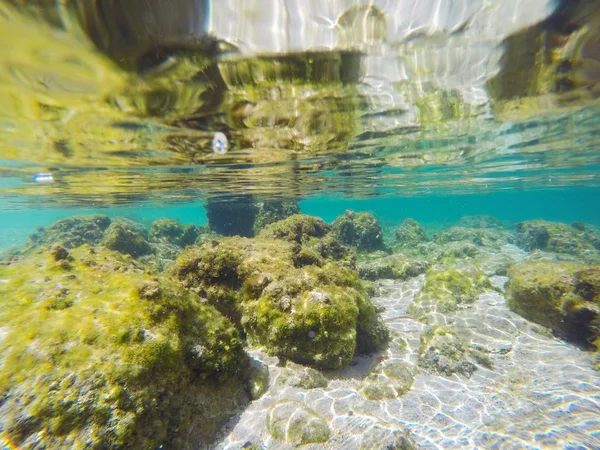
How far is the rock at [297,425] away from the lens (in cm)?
400

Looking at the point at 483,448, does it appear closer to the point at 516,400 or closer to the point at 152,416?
the point at 516,400

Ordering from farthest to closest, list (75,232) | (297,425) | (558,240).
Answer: (558,240), (75,232), (297,425)

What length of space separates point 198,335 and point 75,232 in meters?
21.1

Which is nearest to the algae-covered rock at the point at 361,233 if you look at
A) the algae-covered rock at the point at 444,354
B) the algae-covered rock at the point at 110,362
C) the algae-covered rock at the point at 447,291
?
the algae-covered rock at the point at 447,291

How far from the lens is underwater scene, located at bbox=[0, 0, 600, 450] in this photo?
147 inches

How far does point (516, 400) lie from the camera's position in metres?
5.25

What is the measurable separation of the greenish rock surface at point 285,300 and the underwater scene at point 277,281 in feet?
0.16

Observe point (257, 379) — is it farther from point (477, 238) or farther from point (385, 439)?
point (477, 238)

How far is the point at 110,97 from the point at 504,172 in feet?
87.0

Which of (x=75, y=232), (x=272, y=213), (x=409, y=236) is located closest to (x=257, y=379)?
(x=272, y=213)

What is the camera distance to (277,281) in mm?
6258

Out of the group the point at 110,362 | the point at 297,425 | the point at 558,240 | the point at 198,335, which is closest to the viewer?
the point at 110,362

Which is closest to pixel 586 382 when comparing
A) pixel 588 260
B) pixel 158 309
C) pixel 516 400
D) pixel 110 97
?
pixel 516 400

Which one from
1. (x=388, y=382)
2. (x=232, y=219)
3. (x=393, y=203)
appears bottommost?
(x=393, y=203)
